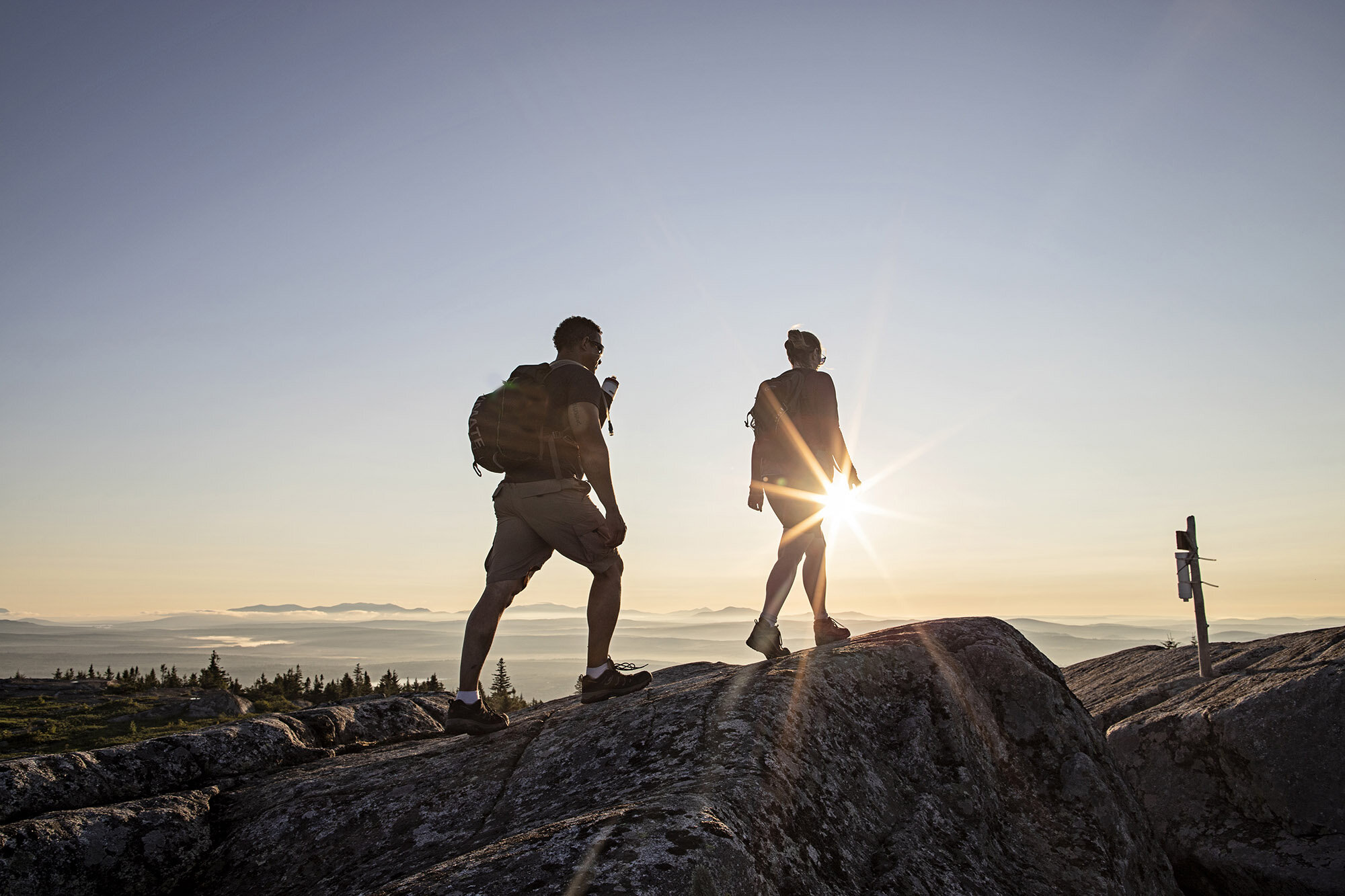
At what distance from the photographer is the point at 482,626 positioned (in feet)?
19.1

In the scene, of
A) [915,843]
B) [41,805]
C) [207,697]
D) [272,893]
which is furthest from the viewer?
[207,697]

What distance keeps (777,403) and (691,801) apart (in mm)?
5100

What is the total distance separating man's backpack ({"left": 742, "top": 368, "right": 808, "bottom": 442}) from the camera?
7.77 metres

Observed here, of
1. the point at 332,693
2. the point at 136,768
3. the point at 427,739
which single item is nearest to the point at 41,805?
the point at 136,768

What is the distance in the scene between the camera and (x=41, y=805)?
5.37 meters

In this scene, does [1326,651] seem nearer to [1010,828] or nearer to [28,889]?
[1010,828]

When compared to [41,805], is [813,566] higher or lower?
higher

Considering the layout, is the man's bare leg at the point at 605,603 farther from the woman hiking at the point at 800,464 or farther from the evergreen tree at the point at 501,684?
the evergreen tree at the point at 501,684

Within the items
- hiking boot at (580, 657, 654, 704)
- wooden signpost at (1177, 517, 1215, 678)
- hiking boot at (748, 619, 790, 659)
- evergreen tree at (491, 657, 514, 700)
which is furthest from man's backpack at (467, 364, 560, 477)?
evergreen tree at (491, 657, 514, 700)

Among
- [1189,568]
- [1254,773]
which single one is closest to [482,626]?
[1254,773]

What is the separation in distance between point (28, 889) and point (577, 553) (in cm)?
382

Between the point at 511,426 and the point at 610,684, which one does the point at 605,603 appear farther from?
the point at 511,426

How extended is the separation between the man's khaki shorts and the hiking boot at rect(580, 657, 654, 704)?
88cm

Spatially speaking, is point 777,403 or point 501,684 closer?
point 777,403
